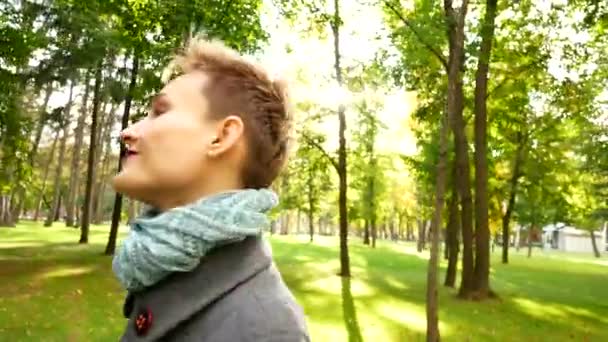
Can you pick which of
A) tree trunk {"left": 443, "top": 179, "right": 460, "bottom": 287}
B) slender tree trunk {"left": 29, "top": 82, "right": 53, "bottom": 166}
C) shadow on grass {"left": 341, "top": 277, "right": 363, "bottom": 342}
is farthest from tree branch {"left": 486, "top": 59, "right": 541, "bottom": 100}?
slender tree trunk {"left": 29, "top": 82, "right": 53, "bottom": 166}

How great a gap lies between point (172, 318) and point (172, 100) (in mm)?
589

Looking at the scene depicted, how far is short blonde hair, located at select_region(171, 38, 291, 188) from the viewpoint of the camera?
168 centimetres

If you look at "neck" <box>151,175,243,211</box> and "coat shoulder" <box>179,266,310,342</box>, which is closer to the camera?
"coat shoulder" <box>179,266,310,342</box>

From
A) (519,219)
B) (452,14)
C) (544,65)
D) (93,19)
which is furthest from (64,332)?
(519,219)

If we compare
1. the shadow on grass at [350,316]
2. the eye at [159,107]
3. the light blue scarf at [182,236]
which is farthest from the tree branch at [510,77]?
the light blue scarf at [182,236]

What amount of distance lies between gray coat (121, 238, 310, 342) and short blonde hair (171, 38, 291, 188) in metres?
0.25

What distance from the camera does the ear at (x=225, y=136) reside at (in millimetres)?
1634

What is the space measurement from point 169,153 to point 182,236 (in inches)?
10.8

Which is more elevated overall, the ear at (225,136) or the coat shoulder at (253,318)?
the ear at (225,136)

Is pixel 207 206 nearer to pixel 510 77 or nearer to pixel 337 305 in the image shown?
pixel 337 305

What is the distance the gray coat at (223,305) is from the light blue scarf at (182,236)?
0.04 meters

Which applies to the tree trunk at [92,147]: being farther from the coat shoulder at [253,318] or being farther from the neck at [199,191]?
the coat shoulder at [253,318]

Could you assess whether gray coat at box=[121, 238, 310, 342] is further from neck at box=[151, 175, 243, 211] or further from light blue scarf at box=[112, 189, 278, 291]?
neck at box=[151, 175, 243, 211]

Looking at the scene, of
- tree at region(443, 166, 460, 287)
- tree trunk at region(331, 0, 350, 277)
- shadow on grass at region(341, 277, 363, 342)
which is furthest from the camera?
tree at region(443, 166, 460, 287)
